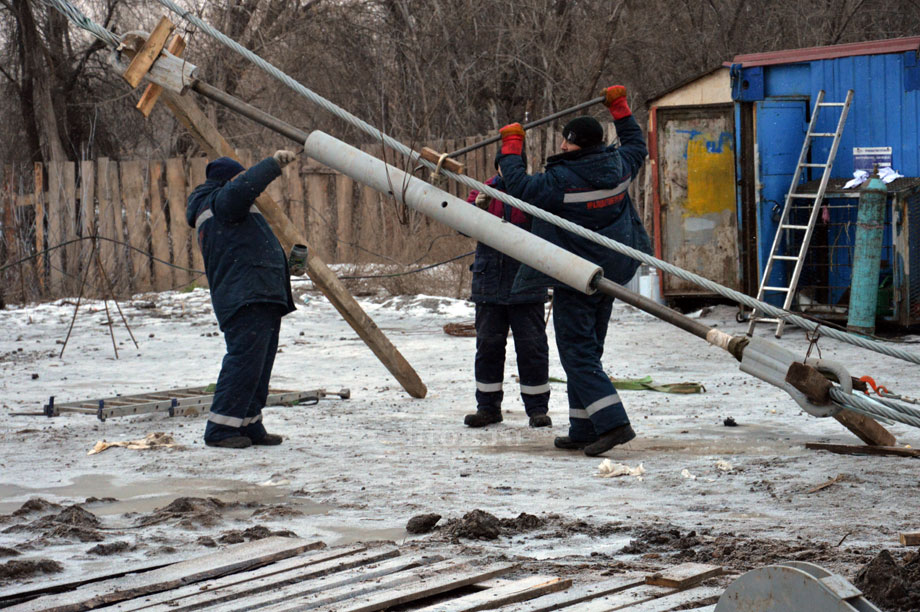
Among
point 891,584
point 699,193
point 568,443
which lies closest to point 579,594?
point 891,584

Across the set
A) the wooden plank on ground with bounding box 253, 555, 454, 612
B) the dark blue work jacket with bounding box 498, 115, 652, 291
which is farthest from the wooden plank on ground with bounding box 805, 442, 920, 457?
the wooden plank on ground with bounding box 253, 555, 454, 612

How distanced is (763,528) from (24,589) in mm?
2737

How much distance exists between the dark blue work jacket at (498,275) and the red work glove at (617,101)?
98 centimetres

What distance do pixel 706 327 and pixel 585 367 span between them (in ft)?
5.48

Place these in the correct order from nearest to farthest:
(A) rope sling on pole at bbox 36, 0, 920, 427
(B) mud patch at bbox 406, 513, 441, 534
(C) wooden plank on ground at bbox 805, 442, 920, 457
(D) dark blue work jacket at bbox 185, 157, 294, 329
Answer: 1. (A) rope sling on pole at bbox 36, 0, 920, 427
2. (B) mud patch at bbox 406, 513, 441, 534
3. (C) wooden plank on ground at bbox 805, 442, 920, 457
4. (D) dark blue work jacket at bbox 185, 157, 294, 329

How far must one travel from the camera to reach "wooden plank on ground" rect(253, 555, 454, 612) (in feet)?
11.2

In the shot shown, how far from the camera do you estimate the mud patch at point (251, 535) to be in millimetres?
4277

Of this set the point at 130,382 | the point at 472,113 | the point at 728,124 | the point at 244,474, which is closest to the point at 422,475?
the point at 244,474

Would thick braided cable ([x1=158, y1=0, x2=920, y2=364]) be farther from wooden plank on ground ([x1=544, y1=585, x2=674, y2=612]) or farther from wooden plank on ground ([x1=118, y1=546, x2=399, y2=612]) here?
A: wooden plank on ground ([x1=118, y1=546, x2=399, y2=612])

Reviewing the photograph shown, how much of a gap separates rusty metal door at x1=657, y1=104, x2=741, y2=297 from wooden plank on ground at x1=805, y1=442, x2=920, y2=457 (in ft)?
21.2

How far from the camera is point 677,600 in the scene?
3.34 meters

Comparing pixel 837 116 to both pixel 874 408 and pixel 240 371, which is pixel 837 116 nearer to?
pixel 240 371

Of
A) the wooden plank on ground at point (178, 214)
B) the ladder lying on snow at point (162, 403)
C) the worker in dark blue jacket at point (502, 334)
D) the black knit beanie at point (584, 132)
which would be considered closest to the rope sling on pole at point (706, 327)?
the black knit beanie at point (584, 132)

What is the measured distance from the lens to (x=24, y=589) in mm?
3637
